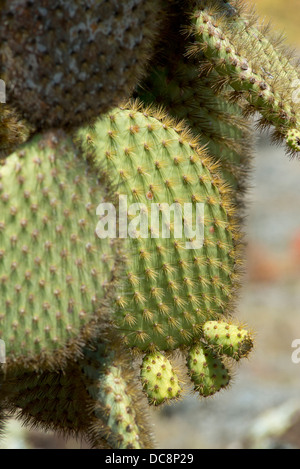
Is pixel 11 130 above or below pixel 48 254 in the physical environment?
above

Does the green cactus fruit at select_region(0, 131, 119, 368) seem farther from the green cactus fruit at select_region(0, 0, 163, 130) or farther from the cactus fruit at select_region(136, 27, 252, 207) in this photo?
the cactus fruit at select_region(136, 27, 252, 207)

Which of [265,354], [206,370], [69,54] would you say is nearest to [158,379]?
[206,370]

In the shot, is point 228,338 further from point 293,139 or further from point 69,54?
point 69,54

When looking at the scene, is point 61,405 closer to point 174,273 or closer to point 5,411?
point 5,411

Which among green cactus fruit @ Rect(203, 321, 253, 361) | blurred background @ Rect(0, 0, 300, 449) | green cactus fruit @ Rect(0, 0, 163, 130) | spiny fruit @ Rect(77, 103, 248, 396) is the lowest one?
blurred background @ Rect(0, 0, 300, 449)

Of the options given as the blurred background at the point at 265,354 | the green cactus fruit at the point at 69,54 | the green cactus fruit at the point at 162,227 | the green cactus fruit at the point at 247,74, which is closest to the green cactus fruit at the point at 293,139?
the green cactus fruit at the point at 247,74

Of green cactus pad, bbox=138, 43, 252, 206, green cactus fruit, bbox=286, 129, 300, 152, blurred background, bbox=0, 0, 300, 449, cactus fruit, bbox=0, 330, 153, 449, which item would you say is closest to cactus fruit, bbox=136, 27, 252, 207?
green cactus pad, bbox=138, 43, 252, 206

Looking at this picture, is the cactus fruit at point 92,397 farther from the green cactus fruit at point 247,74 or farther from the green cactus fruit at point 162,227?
the green cactus fruit at point 247,74
